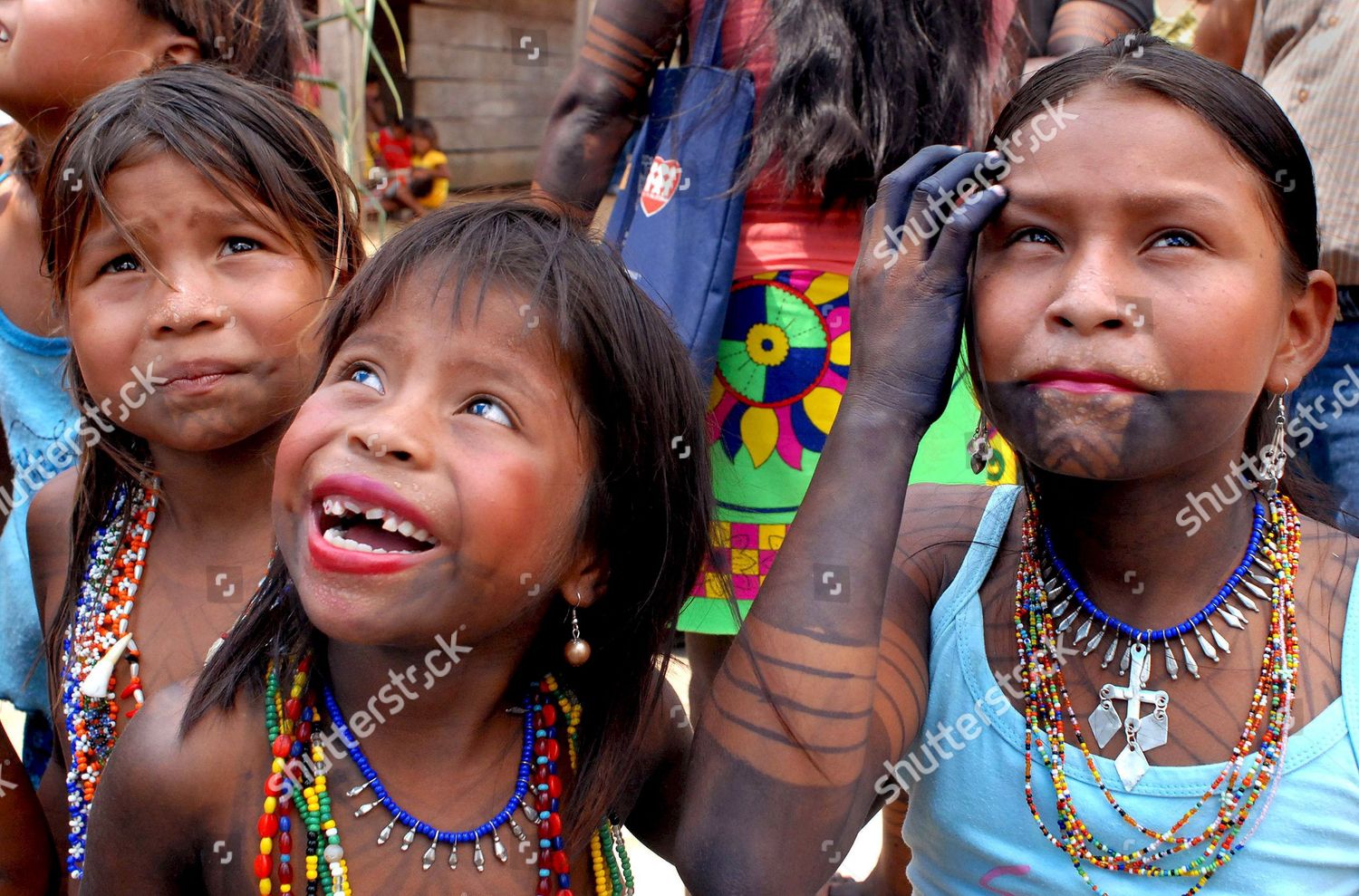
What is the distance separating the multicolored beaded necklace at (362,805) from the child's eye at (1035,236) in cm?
78

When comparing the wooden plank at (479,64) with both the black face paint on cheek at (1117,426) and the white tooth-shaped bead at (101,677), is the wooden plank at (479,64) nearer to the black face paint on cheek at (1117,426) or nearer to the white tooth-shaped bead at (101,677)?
the white tooth-shaped bead at (101,677)

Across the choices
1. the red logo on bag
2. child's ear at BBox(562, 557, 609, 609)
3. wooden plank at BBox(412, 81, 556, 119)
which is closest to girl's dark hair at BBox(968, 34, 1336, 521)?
child's ear at BBox(562, 557, 609, 609)

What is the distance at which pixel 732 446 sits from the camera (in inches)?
91.9

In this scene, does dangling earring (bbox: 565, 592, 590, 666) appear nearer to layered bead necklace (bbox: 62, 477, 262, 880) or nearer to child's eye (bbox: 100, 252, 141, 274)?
layered bead necklace (bbox: 62, 477, 262, 880)

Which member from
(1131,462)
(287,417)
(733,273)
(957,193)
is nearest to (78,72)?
(287,417)

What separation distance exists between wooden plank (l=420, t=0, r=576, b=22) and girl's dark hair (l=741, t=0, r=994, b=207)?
21.9 ft

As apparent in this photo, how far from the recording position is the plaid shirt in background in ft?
7.62

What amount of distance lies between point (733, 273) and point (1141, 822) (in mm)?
1286

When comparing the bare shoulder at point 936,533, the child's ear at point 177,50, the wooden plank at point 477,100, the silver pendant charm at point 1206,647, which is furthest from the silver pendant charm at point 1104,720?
the wooden plank at point 477,100

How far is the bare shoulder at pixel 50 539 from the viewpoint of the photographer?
1897 mm

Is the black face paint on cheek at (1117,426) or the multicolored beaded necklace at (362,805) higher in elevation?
the black face paint on cheek at (1117,426)

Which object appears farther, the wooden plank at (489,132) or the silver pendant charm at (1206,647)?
the wooden plank at (489,132)

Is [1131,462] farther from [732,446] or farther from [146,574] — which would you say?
[146,574]

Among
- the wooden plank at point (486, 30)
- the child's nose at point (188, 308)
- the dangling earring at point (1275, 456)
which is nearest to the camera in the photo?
the dangling earring at point (1275, 456)
